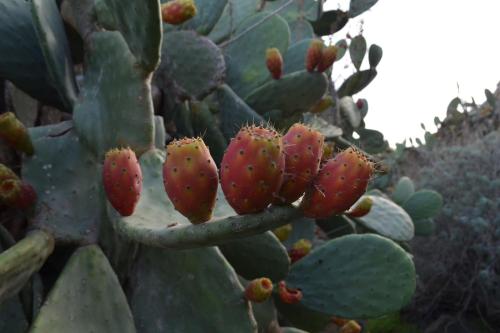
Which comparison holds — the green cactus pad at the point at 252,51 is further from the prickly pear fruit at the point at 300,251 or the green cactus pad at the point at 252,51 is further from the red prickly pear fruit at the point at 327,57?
the prickly pear fruit at the point at 300,251

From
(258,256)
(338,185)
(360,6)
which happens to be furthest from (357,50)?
(338,185)

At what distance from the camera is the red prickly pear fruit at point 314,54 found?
2.32 meters

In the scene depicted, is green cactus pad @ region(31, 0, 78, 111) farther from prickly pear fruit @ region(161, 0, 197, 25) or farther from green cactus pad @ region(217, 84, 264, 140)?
green cactus pad @ region(217, 84, 264, 140)

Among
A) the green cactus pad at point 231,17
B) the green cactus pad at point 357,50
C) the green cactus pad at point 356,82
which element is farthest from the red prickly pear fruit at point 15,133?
the green cactus pad at point 356,82

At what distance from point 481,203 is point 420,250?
0.71 metres

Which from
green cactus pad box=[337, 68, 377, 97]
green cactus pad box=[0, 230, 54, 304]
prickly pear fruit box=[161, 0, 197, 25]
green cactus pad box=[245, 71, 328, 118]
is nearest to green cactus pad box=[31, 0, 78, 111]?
prickly pear fruit box=[161, 0, 197, 25]

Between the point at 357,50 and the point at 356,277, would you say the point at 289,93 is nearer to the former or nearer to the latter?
the point at 356,277

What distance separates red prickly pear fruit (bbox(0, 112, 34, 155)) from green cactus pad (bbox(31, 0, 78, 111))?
7.8 inches

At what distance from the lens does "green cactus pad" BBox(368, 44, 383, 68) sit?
3.62 meters

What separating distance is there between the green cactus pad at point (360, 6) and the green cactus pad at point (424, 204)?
1.34 metres

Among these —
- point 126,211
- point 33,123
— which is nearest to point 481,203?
point 33,123

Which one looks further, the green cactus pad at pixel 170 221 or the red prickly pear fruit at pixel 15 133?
the red prickly pear fruit at pixel 15 133

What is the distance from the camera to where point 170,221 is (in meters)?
1.30

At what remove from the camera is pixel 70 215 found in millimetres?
1516
